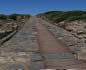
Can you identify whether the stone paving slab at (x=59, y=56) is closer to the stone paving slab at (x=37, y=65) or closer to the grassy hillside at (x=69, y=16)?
the stone paving slab at (x=37, y=65)

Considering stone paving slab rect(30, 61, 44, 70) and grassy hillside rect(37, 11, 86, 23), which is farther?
Answer: grassy hillside rect(37, 11, 86, 23)

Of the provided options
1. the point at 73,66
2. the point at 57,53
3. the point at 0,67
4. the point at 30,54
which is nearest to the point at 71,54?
the point at 57,53

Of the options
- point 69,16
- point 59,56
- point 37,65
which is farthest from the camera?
point 69,16

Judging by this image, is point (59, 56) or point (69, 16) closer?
point (59, 56)

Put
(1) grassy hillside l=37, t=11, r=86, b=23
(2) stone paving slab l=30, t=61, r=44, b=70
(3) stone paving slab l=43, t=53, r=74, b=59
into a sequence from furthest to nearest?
(1) grassy hillside l=37, t=11, r=86, b=23 < (3) stone paving slab l=43, t=53, r=74, b=59 < (2) stone paving slab l=30, t=61, r=44, b=70

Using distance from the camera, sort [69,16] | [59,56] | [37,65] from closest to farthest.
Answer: [37,65], [59,56], [69,16]

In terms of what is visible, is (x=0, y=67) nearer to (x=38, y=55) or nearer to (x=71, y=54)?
(x=38, y=55)

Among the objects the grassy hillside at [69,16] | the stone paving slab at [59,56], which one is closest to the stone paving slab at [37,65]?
the stone paving slab at [59,56]

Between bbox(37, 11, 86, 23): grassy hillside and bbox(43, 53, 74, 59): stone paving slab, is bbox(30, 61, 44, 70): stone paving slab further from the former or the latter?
bbox(37, 11, 86, 23): grassy hillside

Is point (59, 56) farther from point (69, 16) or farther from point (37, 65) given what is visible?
point (69, 16)

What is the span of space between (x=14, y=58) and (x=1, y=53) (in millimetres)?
994

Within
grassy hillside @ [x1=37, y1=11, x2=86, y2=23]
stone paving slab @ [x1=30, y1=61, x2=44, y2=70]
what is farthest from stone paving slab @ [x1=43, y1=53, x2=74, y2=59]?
grassy hillside @ [x1=37, y1=11, x2=86, y2=23]

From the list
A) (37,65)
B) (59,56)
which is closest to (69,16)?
(59,56)

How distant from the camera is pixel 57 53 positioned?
9.33 m
